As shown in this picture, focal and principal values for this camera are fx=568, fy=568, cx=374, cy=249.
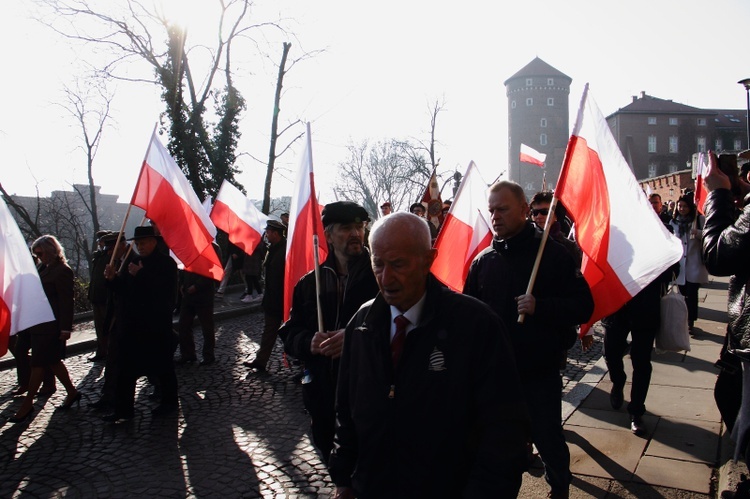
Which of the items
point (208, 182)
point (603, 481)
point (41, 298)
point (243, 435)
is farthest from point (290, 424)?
point (208, 182)

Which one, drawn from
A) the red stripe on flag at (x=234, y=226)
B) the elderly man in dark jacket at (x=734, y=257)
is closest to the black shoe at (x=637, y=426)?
the elderly man in dark jacket at (x=734, y=257)

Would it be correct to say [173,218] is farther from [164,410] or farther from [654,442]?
[654,442]

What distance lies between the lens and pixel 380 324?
2.03m

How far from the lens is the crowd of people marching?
186 cm

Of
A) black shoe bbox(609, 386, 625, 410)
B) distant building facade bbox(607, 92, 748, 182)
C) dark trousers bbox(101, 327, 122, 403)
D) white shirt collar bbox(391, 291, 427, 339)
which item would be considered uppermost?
distant building facade bbox(607, 92, 748, 182)

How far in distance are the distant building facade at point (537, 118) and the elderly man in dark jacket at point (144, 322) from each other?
6911 cm

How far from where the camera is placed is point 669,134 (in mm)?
71688

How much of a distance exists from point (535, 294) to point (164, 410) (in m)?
4.19

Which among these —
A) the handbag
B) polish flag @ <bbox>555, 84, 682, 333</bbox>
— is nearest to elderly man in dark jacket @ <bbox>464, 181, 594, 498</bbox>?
polish flag @ <bbox>555, 84, 682, 333</bbox>

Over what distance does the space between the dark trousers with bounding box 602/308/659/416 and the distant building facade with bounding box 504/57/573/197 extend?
6893 centimetres

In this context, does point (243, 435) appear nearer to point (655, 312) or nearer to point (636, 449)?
point (636, 449)

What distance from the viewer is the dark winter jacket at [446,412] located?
1.83 m

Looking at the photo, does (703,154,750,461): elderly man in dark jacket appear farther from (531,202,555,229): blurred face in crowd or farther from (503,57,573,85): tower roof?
(503,57,573,85): tower roof

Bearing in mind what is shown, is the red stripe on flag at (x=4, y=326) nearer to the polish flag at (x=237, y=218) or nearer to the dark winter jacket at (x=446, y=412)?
the dark winter jacket at (x=446, y=412)
